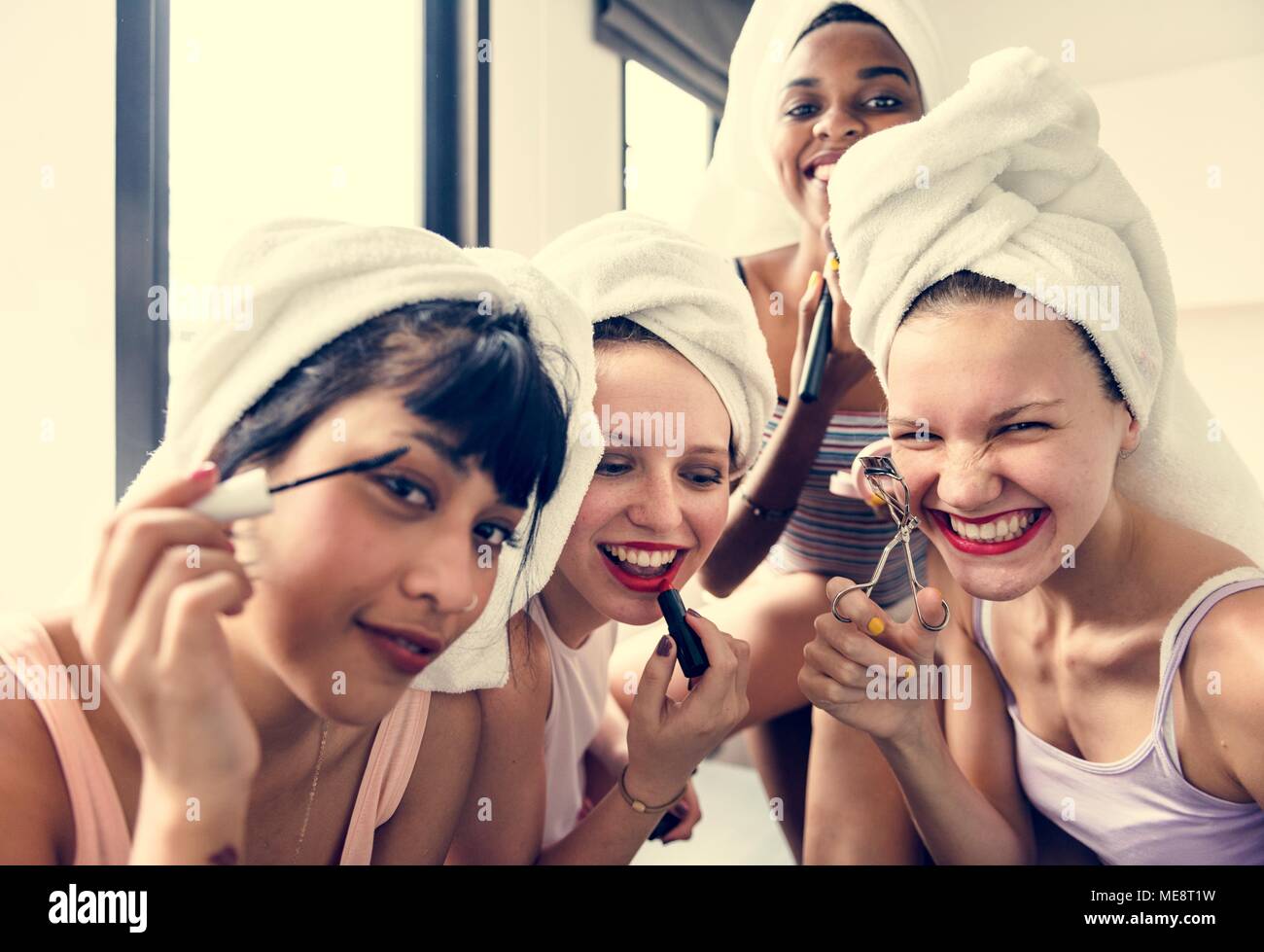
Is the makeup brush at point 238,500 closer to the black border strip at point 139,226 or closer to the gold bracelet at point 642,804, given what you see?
the black border strip at point 139,226

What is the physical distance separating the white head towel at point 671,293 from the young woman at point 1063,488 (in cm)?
9

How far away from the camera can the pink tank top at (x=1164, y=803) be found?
22.2 inches

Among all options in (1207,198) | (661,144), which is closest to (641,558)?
(661,144)

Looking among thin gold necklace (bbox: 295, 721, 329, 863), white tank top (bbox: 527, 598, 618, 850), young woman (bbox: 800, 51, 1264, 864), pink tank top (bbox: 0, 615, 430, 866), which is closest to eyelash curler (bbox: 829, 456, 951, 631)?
young woman (bbox: 800, 51, 1264, 864)

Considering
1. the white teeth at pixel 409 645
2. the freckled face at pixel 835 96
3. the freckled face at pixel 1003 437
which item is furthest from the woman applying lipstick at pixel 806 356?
the white teeth at pixel 409 645

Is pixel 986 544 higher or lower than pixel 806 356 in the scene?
lower

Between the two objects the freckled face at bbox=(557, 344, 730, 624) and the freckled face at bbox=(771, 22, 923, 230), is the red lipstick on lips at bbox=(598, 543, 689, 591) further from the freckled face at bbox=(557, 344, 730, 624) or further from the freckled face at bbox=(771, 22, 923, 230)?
the freckled face at bbox=(771, 22, 923, 230)

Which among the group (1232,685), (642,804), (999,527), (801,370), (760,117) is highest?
(760,117)

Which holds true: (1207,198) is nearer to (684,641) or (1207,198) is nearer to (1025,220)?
(1025,220)

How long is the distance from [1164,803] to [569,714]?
45 cm

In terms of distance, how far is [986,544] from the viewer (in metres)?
0.57

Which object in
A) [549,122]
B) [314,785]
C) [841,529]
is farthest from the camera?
[841,529]

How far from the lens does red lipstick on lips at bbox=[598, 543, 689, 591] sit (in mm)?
586
